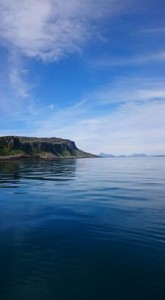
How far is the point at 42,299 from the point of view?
1073 cm

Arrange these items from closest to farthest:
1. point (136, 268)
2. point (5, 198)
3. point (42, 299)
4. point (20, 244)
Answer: point (42, 299)
point (136, 268)
point (20, 244)
point (5, 198)

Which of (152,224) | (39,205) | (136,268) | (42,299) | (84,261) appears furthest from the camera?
(39,205)

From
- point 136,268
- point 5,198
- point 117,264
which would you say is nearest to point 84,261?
point 117,264

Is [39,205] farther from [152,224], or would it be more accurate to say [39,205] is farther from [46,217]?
[152,224]

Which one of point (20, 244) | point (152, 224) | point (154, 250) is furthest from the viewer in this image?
point (152, 224)

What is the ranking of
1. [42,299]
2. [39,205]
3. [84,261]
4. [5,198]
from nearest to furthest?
[42,299] → [84,261] → [39,205] → [5,198]

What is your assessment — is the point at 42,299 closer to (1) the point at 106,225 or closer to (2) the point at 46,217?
(1) the point at 106,225

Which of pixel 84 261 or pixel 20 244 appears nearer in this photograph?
pixel 84 261

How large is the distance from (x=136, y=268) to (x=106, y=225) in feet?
26.0

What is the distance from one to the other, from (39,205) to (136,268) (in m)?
17.6

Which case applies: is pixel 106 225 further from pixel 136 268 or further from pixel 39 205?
pixel 39 205

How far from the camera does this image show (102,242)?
17.4 m

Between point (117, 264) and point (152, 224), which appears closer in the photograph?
point (117, 264)

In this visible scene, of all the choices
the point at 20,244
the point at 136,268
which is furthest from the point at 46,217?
the point at 136,268
